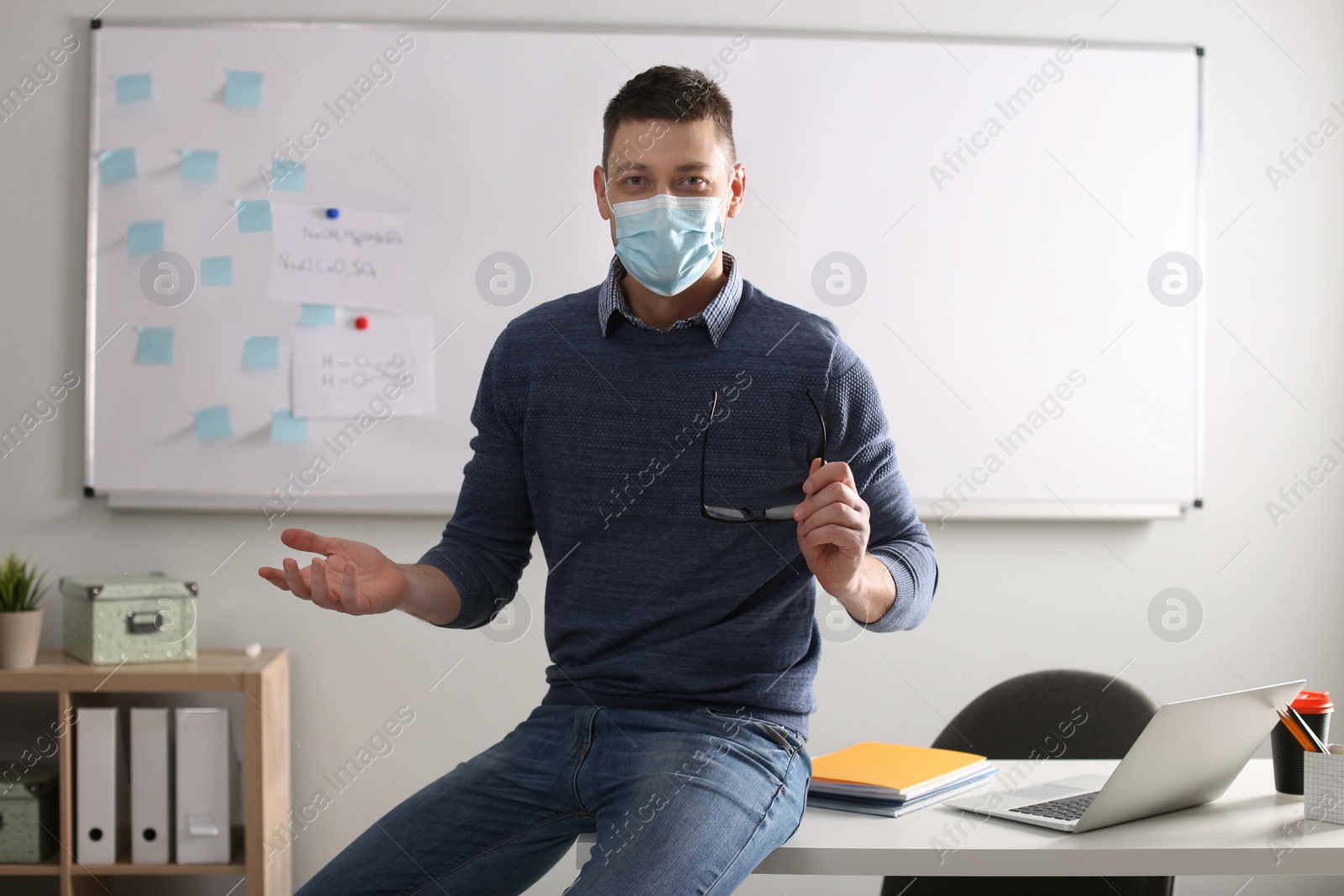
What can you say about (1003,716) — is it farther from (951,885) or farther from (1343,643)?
(1343,643)

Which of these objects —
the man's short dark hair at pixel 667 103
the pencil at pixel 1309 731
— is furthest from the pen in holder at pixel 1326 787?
the man's short dark hair at pixel 667 103

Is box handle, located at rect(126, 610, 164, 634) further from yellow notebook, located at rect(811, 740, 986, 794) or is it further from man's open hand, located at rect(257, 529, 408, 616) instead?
yellow notebook, located at rect(811, 740, 986, 794)

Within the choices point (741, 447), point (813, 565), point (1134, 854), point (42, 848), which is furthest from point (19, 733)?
point (1134, 854)

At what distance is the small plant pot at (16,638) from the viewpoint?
7.25 ft

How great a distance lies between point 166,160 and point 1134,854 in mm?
2398

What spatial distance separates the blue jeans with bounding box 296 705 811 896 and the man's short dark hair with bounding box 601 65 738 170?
74 centimetres

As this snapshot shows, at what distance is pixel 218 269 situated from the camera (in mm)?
2471

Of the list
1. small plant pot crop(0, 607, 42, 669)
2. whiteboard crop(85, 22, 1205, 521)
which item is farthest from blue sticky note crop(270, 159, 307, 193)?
small plant pot crop(0, 607, 42, 669)

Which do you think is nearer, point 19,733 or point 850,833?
point 850,833

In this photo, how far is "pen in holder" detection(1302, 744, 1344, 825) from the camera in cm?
124

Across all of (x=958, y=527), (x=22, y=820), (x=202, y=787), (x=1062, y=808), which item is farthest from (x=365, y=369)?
(x=1062, y=808)

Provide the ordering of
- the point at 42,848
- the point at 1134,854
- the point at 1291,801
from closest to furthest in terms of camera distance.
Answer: the point at 1134,854 → the point at 1291,801 → the point at 42,848

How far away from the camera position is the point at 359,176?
248 centimetres

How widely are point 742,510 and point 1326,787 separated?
0.76 m
